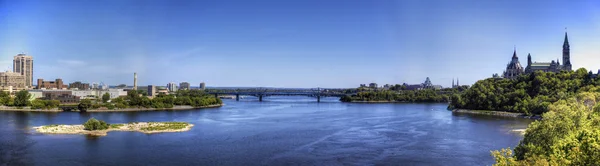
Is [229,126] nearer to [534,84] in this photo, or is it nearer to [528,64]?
[534,84]

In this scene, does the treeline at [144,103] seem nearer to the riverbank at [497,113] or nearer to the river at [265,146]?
the river at [265,146]

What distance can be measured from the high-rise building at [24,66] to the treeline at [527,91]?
116 meters

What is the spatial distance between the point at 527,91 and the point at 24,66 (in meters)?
127

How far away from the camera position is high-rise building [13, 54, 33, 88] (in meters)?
125

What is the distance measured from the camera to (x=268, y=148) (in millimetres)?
25609

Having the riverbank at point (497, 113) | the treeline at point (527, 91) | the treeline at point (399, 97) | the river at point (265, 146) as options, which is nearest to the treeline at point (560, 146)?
the river at point (265, 146)

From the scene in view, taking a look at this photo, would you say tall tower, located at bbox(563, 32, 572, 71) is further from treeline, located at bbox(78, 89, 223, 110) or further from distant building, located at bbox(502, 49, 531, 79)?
treeline, located at bbox(78, 89, 223, 110)

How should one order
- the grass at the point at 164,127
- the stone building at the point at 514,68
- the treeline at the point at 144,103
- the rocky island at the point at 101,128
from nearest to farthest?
the rocky island at the point at 101,128, the grass at the point at 164,127, the treeline at the point at 144,103, the stone building at the point at 514,68

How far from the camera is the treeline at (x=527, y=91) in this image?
49969mm

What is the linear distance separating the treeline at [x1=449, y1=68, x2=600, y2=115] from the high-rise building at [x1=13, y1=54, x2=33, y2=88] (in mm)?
116069

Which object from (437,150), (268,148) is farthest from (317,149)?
(437,150)

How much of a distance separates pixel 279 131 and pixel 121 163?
15.0 meters

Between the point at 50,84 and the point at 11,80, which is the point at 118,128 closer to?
the point at 11,80

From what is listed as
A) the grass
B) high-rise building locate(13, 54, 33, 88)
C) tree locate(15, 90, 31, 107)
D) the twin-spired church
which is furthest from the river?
high-rise building locate(13, 54, 33, 88)
